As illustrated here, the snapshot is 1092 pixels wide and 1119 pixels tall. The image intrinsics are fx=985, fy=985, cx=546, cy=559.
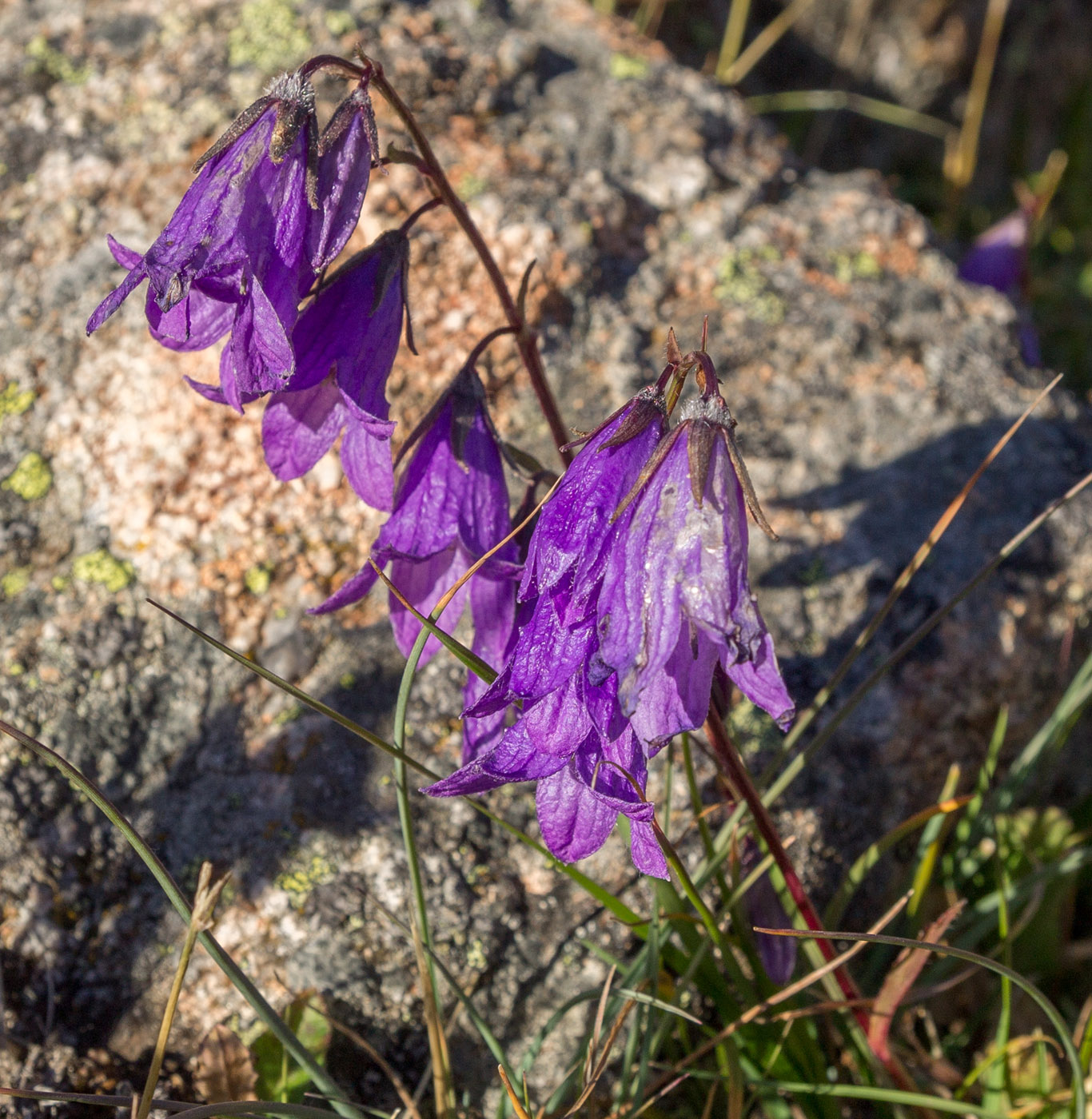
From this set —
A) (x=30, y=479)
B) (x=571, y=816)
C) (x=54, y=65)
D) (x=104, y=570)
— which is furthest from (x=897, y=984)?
(x=54, y=65)

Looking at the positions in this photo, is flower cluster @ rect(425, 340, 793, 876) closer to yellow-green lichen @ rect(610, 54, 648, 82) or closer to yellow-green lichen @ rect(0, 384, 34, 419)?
yellow-green lichen @ rect(0, 384, 34, 419)

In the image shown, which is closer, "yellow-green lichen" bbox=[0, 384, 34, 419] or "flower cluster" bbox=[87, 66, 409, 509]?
"flower cluster" bbox=[87, 66, 409, 509]

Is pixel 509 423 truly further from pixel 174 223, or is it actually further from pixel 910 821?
pixel 910 821

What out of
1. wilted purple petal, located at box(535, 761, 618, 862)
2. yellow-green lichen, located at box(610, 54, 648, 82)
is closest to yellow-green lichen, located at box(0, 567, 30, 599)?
wilted purple petal, located at box(535, 761, 618, 862)

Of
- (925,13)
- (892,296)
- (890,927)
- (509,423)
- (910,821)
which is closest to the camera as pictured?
(910,821)

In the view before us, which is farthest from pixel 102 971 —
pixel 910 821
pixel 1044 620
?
pixel 1044 620

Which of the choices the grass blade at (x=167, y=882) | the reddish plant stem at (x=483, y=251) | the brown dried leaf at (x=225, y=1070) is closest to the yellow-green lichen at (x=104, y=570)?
the grass blade at (x=167, y=882)

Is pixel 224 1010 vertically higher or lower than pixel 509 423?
lower

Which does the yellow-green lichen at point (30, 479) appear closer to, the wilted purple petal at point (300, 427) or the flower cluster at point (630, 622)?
the wilted purple petal at point (300, 427)
